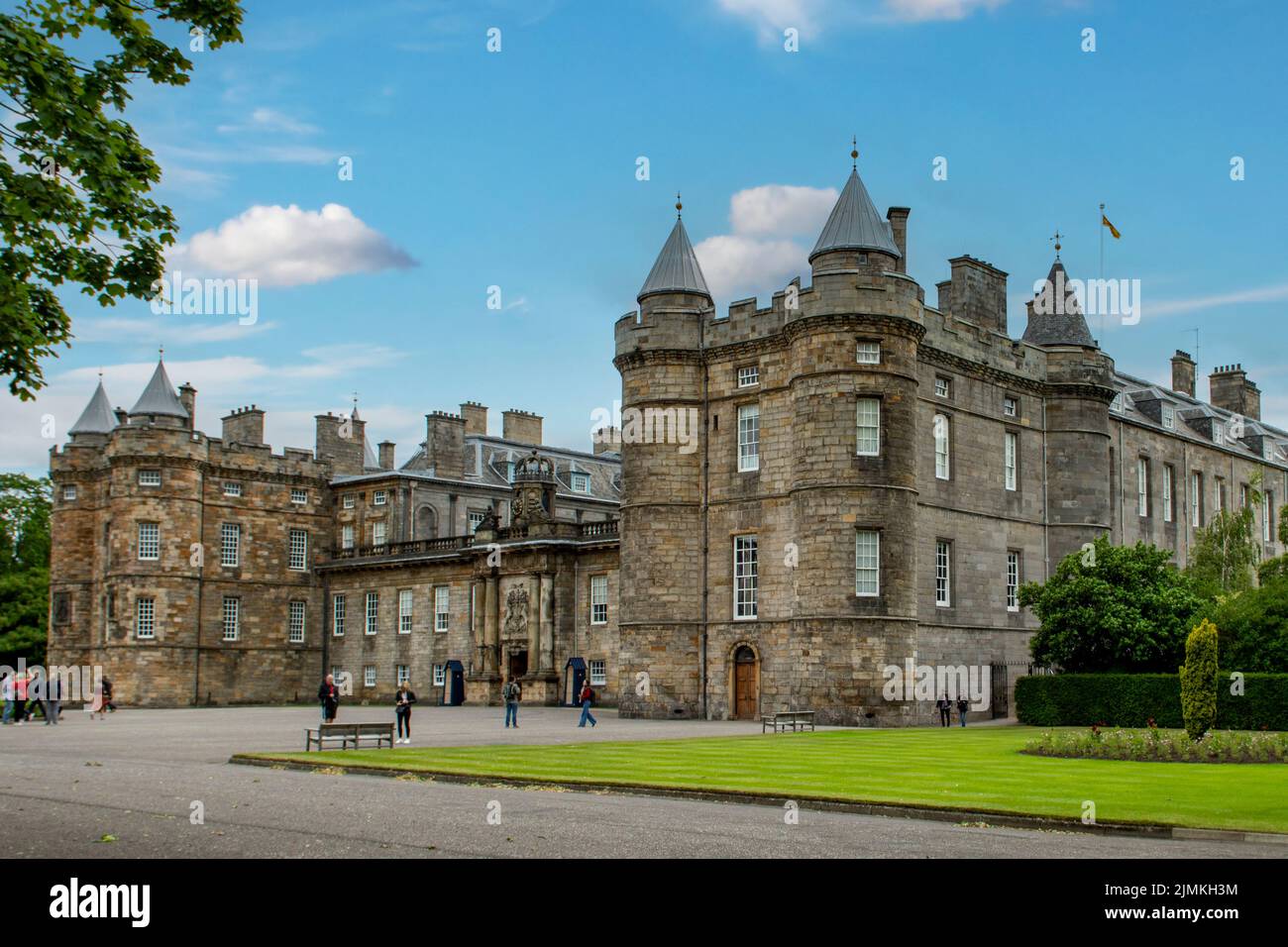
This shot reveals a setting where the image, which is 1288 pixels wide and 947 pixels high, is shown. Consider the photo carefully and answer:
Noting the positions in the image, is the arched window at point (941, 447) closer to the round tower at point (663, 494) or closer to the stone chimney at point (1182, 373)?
the round tower at point (663, 494)

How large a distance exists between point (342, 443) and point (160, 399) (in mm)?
11634

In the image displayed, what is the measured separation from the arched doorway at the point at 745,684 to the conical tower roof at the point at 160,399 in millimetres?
31734

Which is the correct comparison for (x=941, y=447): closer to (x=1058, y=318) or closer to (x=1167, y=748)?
(x=1058, y=318)

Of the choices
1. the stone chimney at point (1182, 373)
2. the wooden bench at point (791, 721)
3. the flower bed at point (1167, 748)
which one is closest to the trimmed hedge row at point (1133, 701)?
the wooden bench at point (791, 721)

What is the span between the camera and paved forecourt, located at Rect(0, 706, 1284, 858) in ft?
44.6

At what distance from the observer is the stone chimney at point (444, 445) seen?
6831 centimetres

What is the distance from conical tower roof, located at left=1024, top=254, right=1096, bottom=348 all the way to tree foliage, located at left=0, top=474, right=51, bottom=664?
49544mm

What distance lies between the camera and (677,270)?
149ft

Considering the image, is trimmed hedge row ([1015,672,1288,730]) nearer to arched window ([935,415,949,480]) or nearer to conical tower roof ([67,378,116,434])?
arched window ([935,415,949,480])

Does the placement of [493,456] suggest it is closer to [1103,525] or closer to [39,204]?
[1103,525]

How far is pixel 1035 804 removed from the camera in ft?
56.0

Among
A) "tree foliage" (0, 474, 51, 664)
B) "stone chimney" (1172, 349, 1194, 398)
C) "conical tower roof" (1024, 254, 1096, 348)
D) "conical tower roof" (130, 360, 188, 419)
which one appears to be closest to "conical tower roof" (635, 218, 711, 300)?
"conical tower roof" (1024, 254, 1096, 348)
